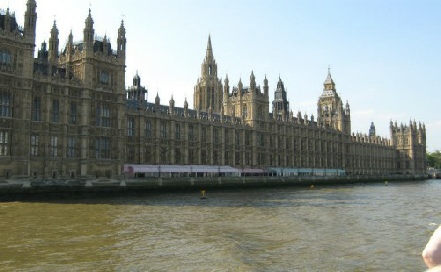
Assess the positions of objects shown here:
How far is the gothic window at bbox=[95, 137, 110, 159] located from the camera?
63.5 metres

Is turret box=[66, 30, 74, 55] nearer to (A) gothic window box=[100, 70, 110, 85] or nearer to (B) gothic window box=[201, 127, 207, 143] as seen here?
(A) gothic window box=[100, 70, 110, 85]

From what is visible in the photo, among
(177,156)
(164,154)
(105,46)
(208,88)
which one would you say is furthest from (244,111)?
(105,46)

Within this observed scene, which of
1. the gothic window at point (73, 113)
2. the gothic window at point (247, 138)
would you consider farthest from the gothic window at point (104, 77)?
the gothic window at point (247, 138)

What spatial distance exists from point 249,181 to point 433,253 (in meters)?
80.6

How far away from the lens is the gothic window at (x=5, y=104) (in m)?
53.0

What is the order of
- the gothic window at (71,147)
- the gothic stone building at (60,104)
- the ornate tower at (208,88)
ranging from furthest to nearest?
the ornate tower at (208,88) < the gothic window at (71,147) < the gothic stone building at (60,104)

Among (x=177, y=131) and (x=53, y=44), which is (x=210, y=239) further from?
(x=177, y=131)

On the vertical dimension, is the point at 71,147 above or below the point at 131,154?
above

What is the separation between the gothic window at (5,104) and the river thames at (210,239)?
53.4 ft

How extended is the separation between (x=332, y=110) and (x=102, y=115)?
361 ft

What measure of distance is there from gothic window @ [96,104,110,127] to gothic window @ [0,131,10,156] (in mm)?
13775

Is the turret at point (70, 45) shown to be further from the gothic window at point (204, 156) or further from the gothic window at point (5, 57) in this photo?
the gothic window at point (204, 156)

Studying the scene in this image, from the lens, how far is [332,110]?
157m

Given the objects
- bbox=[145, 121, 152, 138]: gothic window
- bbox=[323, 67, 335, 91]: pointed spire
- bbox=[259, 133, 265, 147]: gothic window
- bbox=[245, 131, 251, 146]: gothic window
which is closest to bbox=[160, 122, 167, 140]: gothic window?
bbox=[145, 121, 152, 138]: gothic window
